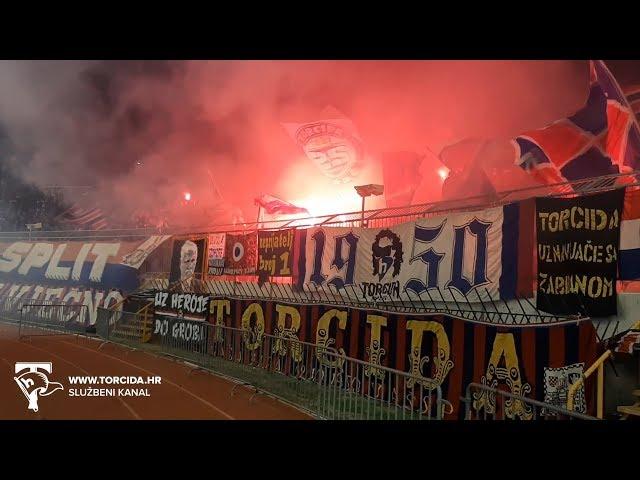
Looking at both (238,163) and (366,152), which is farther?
(238,163)

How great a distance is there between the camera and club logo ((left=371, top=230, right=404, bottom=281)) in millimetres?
7957

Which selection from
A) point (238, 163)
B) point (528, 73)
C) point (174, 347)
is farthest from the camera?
point (238, 163)

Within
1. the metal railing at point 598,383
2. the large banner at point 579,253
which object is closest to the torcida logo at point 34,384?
the metal railing at point 598,383

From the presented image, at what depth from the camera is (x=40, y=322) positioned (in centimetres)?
1516

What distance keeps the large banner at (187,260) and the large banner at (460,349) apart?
5.07 meters

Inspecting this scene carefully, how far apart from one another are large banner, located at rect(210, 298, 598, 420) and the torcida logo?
313 cm

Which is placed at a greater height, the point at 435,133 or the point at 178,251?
the point at 435,133

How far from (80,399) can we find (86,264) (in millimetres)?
11563

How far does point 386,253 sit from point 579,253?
343 cm

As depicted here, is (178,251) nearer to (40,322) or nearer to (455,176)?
(40,322)

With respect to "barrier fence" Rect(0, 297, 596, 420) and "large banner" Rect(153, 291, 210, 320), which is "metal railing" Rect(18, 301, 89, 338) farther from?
"large banner" Rect(153, 291, 210, 320)

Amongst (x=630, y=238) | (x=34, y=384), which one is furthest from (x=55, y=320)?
(x=630, y=238)

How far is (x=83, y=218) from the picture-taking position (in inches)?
858

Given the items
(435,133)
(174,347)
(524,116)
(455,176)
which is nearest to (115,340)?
(174,347)
